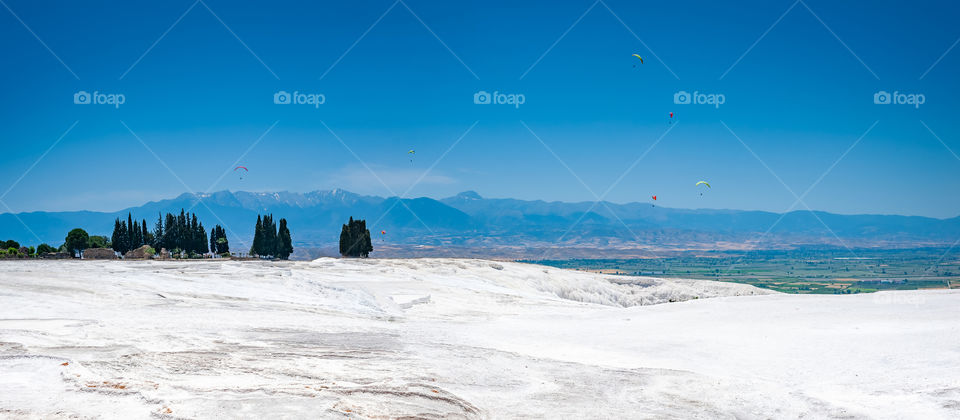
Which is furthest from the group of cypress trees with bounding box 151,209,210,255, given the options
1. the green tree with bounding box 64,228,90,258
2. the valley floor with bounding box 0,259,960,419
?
the valley floor with bounding box 0,259,960,419

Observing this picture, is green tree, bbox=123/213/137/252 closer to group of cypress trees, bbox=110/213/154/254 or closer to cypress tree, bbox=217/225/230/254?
group of cypress trees, bbox=110/213/154/254

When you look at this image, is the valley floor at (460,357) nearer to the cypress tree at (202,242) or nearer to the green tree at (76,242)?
the green tree at (76,242)

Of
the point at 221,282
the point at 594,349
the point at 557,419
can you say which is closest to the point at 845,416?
the point at 557,419

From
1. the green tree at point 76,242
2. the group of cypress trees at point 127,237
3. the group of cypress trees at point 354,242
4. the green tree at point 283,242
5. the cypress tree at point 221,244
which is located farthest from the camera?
the cypress tree at point 221,244

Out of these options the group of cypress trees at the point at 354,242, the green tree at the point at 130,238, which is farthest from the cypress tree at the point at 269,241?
the green tree at the point at 130,238

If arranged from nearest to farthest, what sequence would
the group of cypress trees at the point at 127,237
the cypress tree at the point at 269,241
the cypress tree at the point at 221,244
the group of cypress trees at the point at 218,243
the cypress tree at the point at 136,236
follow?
1. the group of cypress trees at the point at 127,237
2. the cypress tree at the point at 136,236
3. the cypress tree at the point at 269,241
4. the cypress tree at the point at 221,244
5. the group of cypress trees at the point at 218,243

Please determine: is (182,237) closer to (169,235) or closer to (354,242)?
(169,235)
